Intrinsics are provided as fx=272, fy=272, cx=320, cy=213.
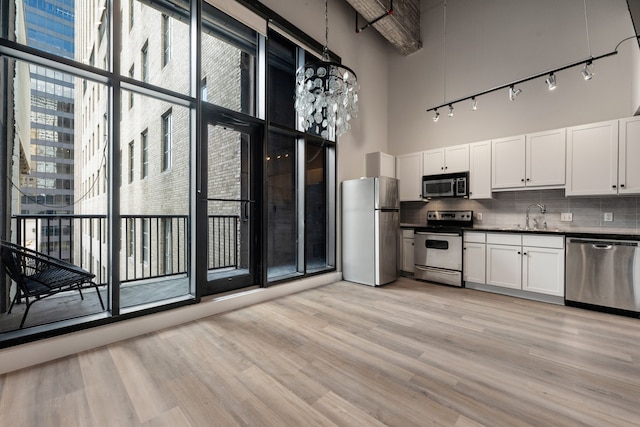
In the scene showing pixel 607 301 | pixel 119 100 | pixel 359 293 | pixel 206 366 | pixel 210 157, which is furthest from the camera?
pixel 359 293

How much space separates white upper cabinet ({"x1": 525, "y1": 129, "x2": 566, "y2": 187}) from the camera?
3654mm

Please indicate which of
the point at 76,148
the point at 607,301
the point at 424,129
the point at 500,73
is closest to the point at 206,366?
Result: the point at 76,148

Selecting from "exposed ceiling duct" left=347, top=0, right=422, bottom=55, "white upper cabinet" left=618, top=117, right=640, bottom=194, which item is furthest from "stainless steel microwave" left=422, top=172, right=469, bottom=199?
"exposed ceiling duct" left=347, top=0, right=422, bottom=55

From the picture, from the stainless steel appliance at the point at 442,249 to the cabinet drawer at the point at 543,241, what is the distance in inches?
32.8

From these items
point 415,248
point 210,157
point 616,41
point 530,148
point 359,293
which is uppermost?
point 616,41

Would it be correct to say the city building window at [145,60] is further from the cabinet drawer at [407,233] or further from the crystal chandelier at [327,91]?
the cabinet drawer at [407,233]

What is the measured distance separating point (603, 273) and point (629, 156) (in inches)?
55.8

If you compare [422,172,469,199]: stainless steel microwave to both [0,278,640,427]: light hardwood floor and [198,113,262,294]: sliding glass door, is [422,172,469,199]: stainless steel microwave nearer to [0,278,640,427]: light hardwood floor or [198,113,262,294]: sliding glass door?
[0,278,640,427]: light hardwood floor

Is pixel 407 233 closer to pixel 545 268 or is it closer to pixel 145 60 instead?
pixel 545 268

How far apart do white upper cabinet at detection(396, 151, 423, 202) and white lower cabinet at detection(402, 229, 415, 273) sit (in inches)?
26.4

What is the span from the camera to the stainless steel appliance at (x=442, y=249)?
168 inches

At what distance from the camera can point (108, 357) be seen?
215cm

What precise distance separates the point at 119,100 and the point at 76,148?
4.23 ft

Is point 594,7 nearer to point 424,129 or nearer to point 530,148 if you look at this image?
point 530,148
